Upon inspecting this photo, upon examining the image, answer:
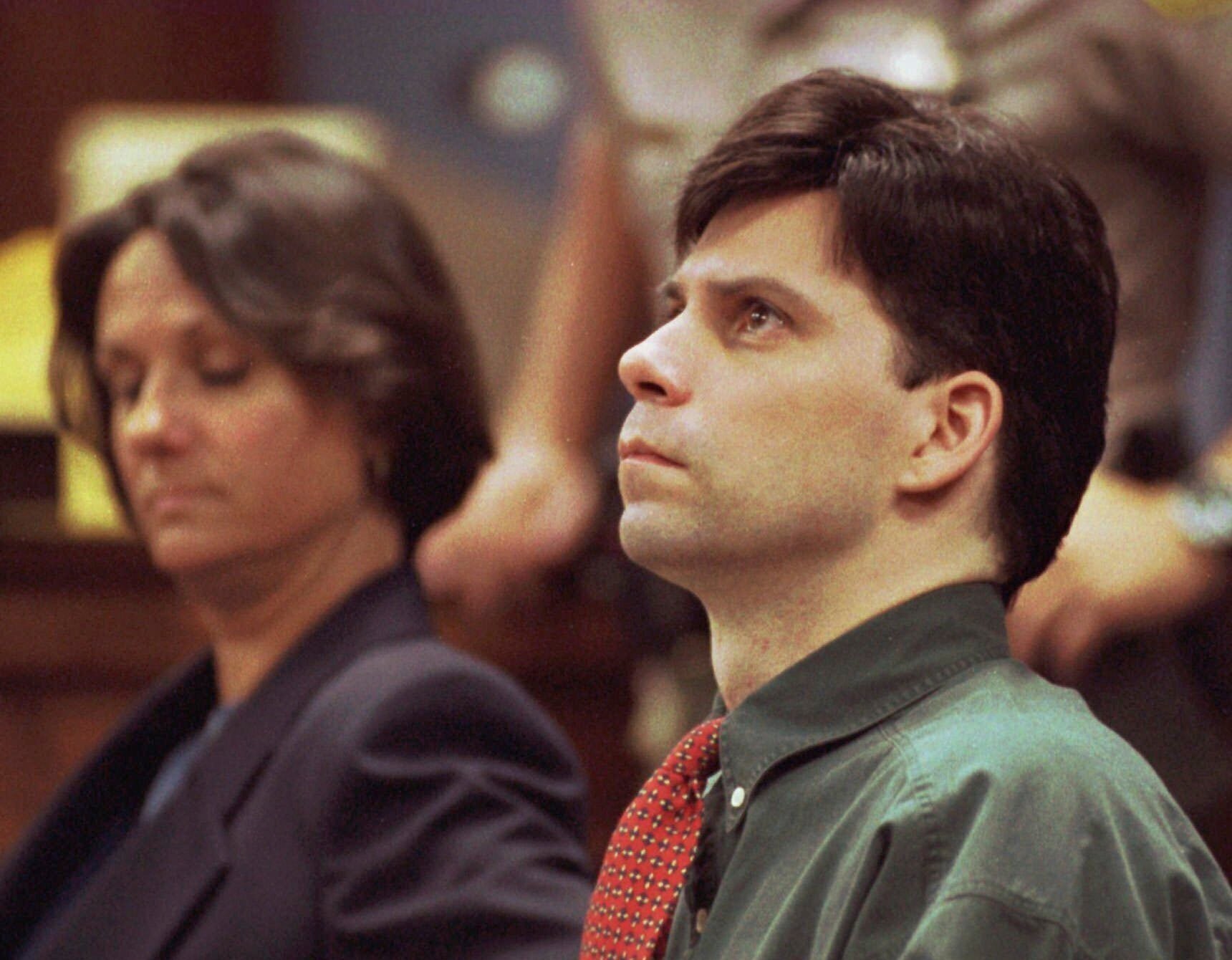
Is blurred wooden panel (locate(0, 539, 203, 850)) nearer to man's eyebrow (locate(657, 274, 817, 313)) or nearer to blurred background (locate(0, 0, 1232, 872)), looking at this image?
blurred background (locate(0, 0, 1232, 872))

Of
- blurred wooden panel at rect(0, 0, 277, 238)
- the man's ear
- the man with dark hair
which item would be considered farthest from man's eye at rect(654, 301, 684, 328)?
blurred wooden panel at rect(0, 0, 277, 238)

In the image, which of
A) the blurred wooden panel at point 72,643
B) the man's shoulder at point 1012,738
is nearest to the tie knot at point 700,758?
the man's shoulder at point 1012,738

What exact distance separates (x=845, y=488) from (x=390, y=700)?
50 cm

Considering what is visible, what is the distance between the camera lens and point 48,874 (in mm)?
1547

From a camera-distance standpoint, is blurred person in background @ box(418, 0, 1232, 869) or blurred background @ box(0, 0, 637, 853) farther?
blurred background @ box(0, 0, 637, 853)

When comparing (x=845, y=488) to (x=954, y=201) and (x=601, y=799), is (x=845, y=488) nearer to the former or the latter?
(x=954, y=201)

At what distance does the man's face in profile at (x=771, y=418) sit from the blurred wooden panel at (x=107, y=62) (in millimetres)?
3381

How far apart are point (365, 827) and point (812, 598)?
0.47 m

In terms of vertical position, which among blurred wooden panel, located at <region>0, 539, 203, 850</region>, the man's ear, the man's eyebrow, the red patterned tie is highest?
the man's eyebrow

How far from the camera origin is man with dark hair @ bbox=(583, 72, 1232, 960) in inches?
33.4

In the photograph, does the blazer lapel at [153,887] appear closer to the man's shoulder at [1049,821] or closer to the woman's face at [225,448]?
the woman's face at [225,448]

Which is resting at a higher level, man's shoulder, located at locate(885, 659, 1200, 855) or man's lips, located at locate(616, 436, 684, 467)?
man's lips, located at locate(616, 436, 684, 467)

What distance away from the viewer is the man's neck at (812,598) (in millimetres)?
875

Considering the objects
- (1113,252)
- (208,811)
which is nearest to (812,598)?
(1113,252)
